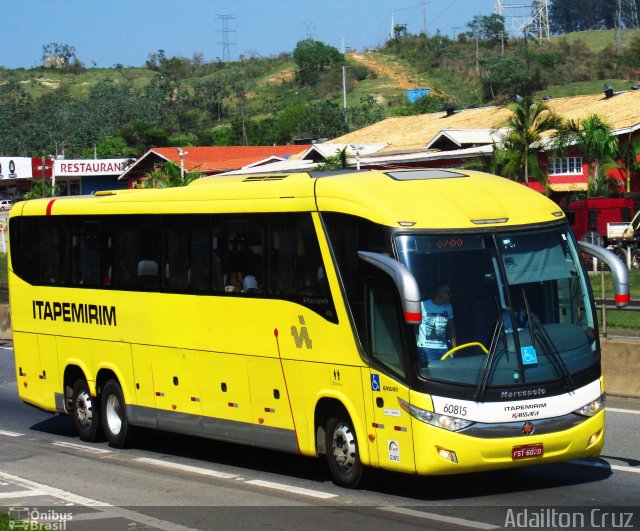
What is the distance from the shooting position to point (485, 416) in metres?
9.83

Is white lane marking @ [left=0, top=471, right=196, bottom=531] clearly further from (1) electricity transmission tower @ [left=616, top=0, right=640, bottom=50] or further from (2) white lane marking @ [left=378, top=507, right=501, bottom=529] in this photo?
(1) electricity transmission tower @ [left=616, top=0, right=640, bottom=50]

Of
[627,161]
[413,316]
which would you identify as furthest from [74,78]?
[413,316]

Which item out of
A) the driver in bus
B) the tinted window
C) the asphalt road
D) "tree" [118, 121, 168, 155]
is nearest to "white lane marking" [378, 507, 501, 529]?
the asphalt road

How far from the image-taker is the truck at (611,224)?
3759 cm

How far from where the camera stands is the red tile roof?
6650 centimetres

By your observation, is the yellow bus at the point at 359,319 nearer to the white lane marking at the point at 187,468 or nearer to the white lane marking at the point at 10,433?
the white lane marking at the point at 187,468

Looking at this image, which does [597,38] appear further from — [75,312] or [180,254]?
[180,254]

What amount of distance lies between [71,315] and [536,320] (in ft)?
24.5

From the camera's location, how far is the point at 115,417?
49.1 feet

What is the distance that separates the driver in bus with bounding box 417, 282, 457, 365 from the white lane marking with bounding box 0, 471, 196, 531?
Result: 2519mm

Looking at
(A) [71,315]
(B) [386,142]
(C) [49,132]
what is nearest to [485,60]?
(C) [49,132]

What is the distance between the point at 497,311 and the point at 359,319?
134cm

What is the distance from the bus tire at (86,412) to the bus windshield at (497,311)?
6633mm

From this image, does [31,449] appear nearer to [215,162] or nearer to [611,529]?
[611,529]
